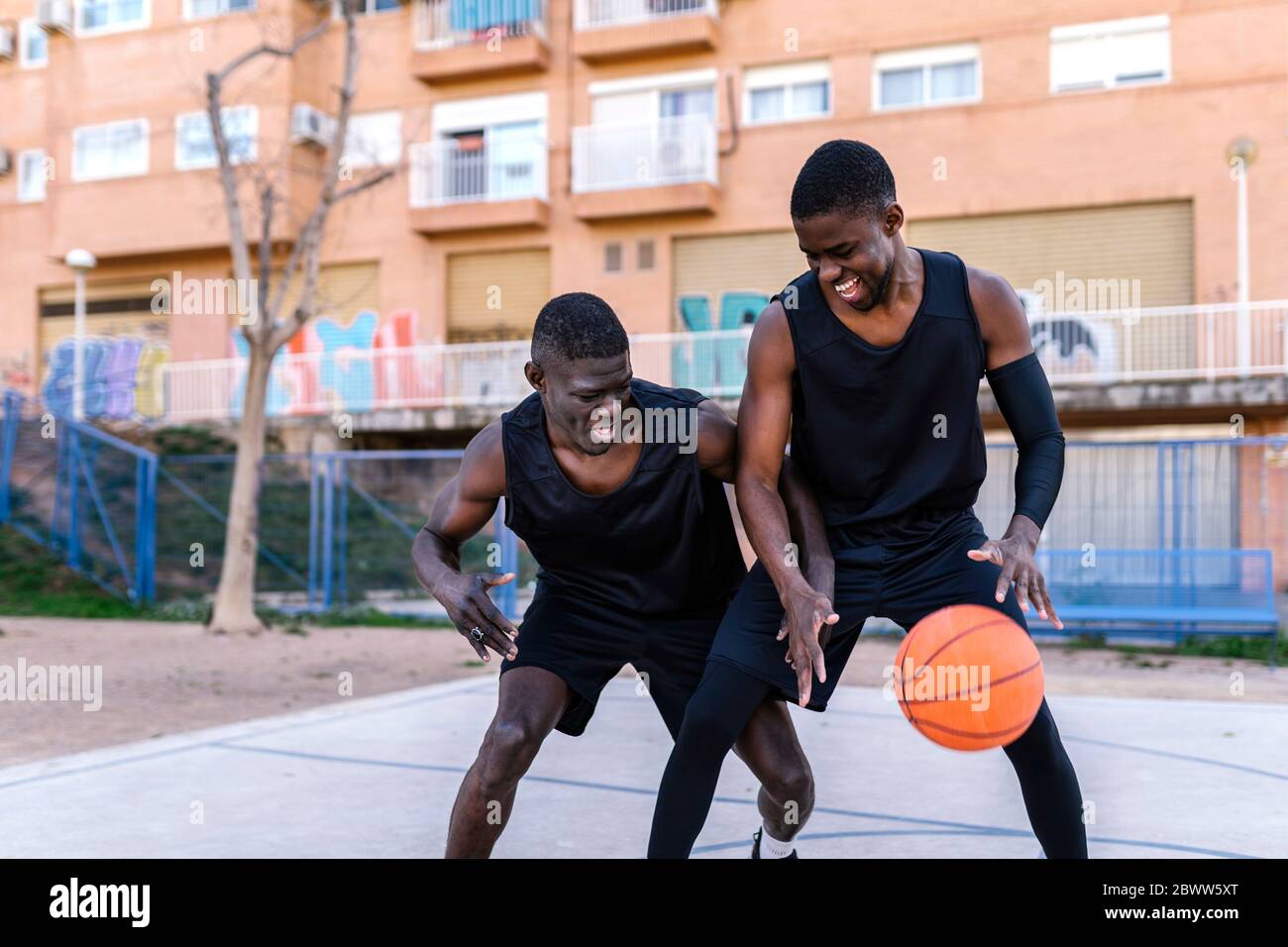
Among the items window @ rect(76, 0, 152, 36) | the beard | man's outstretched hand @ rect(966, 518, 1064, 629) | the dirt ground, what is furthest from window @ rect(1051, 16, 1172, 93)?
man's outstretched hand @ rect(966, 518, 1064, 629)

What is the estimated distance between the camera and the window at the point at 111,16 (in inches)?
968

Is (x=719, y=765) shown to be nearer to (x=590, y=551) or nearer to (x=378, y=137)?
(x=590, y=551)

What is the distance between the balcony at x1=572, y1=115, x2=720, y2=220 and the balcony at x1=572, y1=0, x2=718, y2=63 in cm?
125

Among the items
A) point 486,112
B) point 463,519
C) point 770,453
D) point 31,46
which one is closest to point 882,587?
point 770,453

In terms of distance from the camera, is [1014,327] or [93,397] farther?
[93,397]

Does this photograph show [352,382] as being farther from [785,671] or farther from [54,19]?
[785,671]

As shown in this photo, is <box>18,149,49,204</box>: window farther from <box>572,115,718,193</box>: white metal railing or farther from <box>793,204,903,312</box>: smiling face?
<box>793,204,903,312</box>: smiling face

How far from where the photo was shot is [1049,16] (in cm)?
1962

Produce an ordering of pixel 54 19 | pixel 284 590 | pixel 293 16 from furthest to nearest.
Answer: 1. pixel 54 19
2. pixel 293 16
3. pixel 284 590

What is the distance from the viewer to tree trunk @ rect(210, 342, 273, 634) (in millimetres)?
12969

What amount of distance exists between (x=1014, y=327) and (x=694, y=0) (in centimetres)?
1976

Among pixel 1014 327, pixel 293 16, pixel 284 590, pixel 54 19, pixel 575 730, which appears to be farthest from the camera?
pixel 54 19

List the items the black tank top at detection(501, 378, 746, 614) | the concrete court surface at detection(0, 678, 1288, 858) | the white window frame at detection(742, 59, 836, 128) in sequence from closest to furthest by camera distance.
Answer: the black tank top at detection(501, 378, 746, 614) < the concrete court surface at detection(0, 678, 1288, 858) < the white window frame at detection(742, 59, 836, 128)
